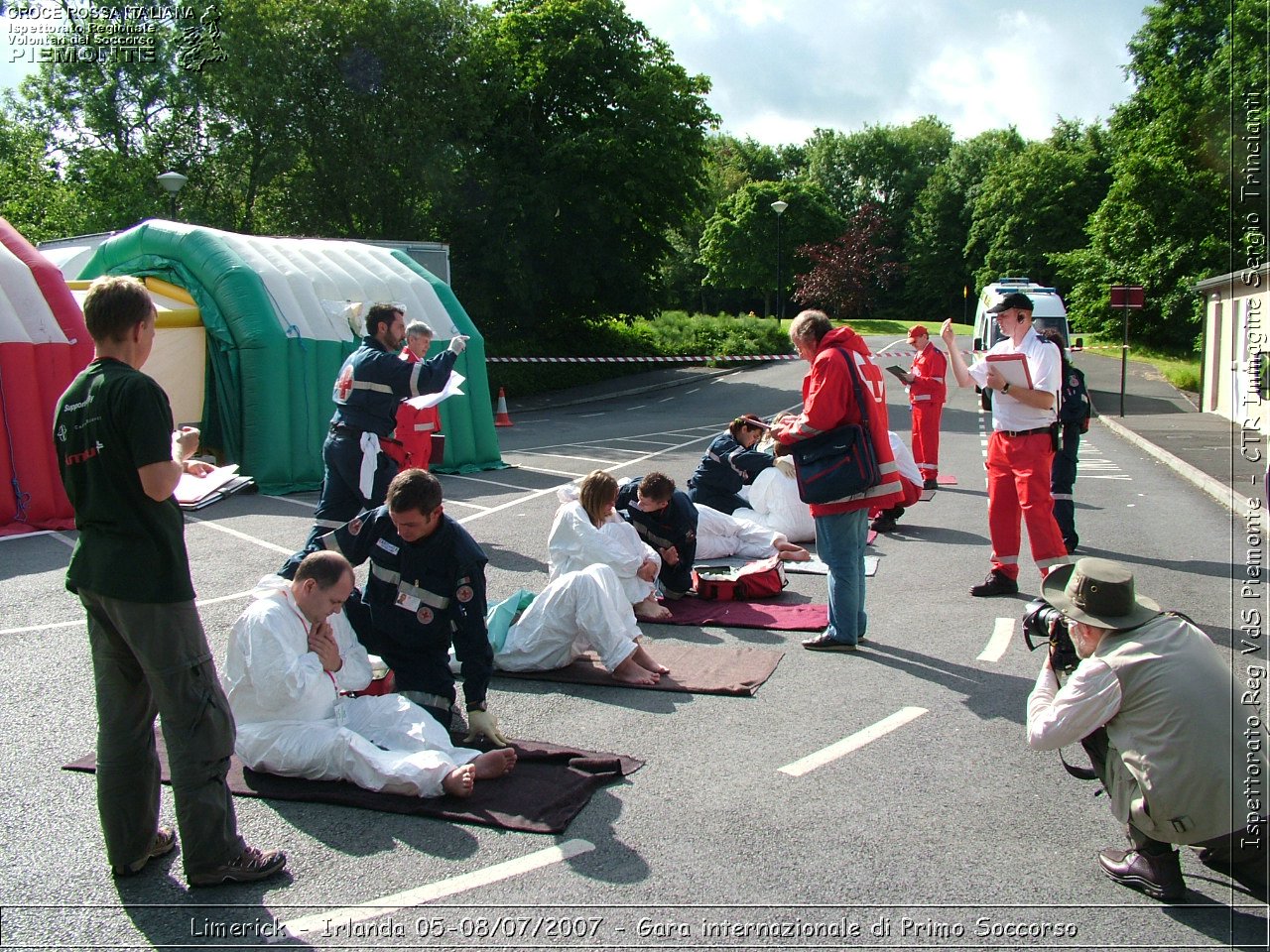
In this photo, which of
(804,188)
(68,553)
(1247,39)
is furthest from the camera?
(804,188)

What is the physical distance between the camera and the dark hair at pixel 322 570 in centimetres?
442

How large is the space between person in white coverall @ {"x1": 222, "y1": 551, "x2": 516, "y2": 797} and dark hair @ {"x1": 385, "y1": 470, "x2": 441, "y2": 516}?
35 centimetres

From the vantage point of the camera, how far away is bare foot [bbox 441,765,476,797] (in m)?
4.25

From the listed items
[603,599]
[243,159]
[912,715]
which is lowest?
[912,715]

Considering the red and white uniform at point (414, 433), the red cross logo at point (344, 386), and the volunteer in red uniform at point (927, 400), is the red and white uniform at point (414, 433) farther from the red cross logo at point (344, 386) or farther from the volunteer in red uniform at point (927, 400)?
the volunteer in red uniform at point (927, 400)

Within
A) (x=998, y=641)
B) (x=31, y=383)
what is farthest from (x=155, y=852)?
(x=31, y=383)

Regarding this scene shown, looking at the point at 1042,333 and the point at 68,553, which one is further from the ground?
the point at 1042,333

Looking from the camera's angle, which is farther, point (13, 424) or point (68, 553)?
point (13, 424)

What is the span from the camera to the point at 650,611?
7.13 m

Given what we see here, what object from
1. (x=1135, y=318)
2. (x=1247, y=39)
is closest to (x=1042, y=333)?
(x=1247, y=39)

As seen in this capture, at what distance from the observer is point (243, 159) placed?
30.8 metres

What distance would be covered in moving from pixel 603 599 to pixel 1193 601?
4666 mm

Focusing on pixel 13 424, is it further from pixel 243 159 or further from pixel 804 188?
pixel 804 188

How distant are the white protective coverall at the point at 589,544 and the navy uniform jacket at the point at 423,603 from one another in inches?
65.8
